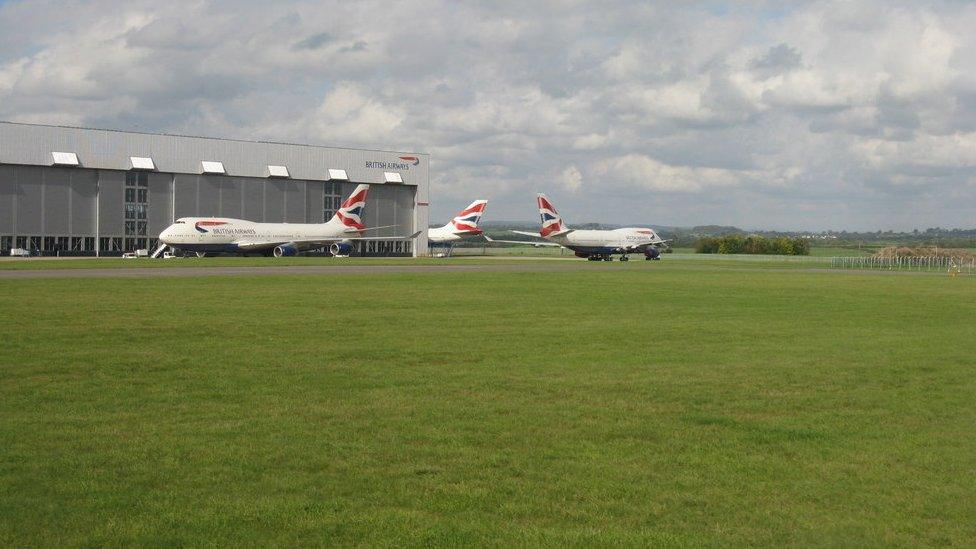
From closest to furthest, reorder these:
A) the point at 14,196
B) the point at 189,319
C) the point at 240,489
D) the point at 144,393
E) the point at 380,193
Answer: the point at 240,489, the point at 144,393, the point at 189,319, the point at 14,196, the point at 380,193

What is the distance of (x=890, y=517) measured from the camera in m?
7.74

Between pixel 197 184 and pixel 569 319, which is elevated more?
pixel 197 184

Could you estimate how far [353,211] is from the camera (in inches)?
3762

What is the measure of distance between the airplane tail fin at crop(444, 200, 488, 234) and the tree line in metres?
52.8

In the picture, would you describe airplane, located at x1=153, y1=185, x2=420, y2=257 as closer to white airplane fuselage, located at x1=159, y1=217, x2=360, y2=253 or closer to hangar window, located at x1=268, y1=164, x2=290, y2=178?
white airplane fuselage, located at x1=159, y1=217, x2=360, y2=253

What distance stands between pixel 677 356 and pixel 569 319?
8005 millimetres

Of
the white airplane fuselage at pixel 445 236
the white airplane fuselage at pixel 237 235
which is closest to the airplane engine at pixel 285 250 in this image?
the white airplane fuselage at pixel 237 235

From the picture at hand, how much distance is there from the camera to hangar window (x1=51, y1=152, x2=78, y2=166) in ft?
292

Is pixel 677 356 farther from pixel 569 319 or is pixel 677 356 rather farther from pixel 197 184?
pixel 197 184

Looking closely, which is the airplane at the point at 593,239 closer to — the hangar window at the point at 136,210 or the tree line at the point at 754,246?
the hangar window at the point at 136,210

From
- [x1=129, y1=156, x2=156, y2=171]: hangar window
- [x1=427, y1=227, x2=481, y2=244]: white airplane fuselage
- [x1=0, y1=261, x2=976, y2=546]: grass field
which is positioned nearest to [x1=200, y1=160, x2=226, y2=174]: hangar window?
[x1=129, y1=156, x2=156, y2=171]: hangar window

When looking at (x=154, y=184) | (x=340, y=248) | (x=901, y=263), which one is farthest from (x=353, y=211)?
(x=901, y=263)

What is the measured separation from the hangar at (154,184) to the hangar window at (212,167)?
103 mm

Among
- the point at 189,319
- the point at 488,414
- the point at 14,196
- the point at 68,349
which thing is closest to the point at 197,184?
the point at 14,196
